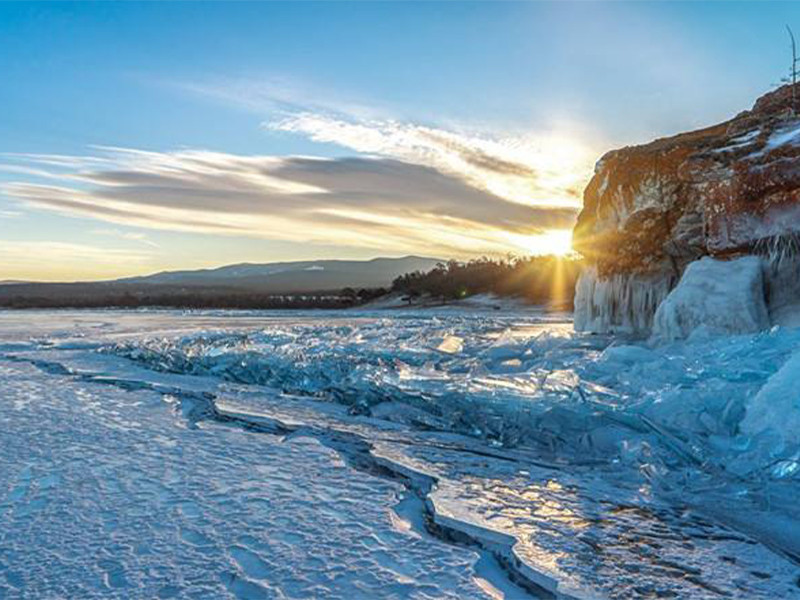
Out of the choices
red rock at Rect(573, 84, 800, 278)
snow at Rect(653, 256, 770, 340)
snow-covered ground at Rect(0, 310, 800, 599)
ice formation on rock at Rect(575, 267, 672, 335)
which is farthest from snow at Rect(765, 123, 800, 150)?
ice formation on rock at Rect(575, 267, 672, 335)

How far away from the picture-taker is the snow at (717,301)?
24.1ft

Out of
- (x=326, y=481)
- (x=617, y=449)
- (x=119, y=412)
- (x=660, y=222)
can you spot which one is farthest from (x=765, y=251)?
(x=119, y=412)

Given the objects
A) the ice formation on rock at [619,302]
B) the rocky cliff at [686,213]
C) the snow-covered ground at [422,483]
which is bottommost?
the snow-covered ground at [422,483]

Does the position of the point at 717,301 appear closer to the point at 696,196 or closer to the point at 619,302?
the point at 696,196

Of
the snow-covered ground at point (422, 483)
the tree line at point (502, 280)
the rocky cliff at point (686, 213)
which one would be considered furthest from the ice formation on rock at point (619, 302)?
the tree line at point (502, 280)

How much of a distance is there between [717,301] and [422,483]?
19.1 feet

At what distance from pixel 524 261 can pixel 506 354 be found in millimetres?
26560

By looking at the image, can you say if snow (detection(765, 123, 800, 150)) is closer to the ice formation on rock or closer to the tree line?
the ice formation on rock

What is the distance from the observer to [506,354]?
8523mm

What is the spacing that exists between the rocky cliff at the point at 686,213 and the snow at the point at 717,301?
0.56 feet

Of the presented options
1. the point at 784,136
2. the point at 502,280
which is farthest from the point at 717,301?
the point at 502,280

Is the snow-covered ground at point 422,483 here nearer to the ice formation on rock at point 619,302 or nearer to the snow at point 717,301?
the snow at point 717,301

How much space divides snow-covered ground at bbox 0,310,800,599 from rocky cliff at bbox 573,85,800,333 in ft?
6.15

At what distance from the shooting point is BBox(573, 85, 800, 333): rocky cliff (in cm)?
734
